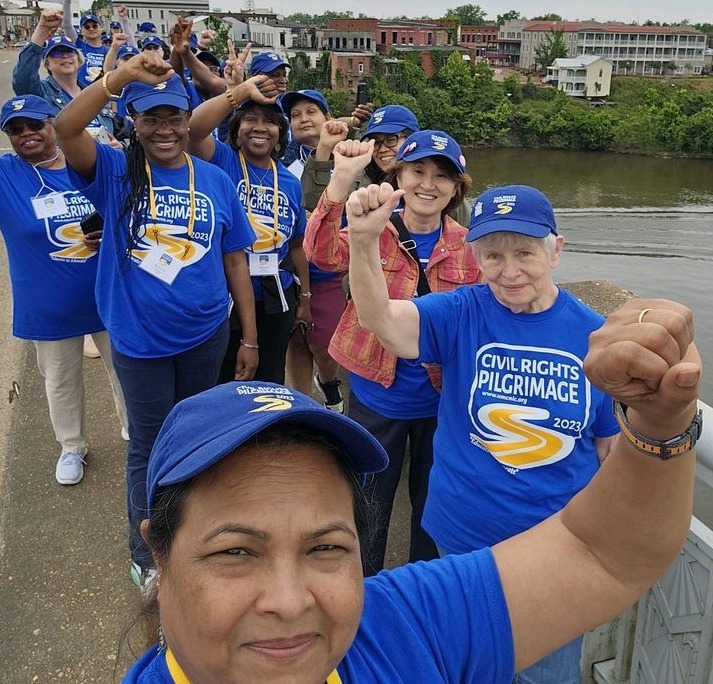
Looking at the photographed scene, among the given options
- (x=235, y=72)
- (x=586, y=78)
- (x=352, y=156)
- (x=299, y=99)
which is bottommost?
(x=352, y=156)

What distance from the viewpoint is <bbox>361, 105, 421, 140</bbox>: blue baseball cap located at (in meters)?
3.28

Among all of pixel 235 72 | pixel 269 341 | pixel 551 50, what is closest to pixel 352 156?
pixel 269 341

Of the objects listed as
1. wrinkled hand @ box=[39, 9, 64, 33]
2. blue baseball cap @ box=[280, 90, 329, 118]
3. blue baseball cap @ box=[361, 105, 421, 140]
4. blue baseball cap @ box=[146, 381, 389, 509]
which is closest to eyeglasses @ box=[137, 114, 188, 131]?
blue baseball cap @ box=[361, 105, 421, 140]

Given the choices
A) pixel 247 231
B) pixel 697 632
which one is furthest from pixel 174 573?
pixel 247 231

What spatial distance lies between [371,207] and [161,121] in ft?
3.47

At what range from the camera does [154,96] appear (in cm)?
249

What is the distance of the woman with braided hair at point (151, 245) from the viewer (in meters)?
2.39

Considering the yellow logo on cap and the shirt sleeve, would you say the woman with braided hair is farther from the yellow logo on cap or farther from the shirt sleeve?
the yellow logo on cap

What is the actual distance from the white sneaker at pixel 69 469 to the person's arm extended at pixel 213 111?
1528 mm

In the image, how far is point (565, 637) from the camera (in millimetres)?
1222

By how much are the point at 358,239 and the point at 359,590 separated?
1137mm

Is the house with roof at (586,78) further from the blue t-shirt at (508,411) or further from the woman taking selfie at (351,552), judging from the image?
the woman taking selfie at (351,552)

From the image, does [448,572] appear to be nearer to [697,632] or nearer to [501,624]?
[501,624]

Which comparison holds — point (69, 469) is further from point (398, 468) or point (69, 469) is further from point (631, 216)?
point (631, 216)
